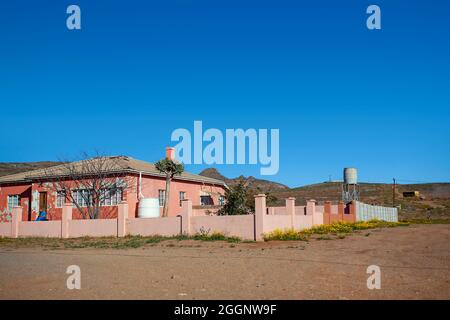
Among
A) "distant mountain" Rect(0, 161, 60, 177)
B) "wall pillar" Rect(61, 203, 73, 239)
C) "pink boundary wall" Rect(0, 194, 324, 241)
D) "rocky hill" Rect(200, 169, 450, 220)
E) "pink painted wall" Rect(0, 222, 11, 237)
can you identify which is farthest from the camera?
"distant mountain" Rect(0, 161, 60, 177)

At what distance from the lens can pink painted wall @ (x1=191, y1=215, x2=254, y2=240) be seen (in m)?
19.4

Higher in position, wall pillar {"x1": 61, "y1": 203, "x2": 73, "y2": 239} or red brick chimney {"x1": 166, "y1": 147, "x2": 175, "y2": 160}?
red brick chimney {"x1": 166, "y1": 147, "x2": 175, "y2": 160}

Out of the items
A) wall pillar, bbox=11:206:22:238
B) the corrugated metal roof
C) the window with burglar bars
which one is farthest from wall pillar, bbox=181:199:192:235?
wall pillar, bbox=11:206:22:238

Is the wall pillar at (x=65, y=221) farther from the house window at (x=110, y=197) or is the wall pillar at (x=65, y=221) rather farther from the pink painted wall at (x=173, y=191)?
the pink painted wall at (x=173, y=191)

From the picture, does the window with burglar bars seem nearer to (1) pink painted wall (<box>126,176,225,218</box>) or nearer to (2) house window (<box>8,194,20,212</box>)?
(1) pink painted wall (<box>126,176,225,218</box>)

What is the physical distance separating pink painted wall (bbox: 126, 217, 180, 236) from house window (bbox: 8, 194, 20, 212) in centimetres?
1305

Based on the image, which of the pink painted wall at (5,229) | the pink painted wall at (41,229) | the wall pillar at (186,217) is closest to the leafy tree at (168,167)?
the wall pillar at (186,217)

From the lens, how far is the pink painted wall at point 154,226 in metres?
21.4

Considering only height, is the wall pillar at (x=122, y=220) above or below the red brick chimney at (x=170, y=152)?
below

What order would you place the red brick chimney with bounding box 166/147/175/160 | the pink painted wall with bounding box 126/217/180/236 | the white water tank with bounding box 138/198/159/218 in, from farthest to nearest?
the red brick chimney with bounding box 166/147/175/160 < the white water tank with bounding box 138/198/159/218 < the pink painted wall with bounding box 126/217/180/236

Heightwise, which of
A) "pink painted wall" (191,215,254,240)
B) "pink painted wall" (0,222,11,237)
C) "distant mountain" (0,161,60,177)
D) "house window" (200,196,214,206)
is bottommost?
"pink painted wall" (0,222,11,237)

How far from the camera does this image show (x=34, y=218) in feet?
98.2
